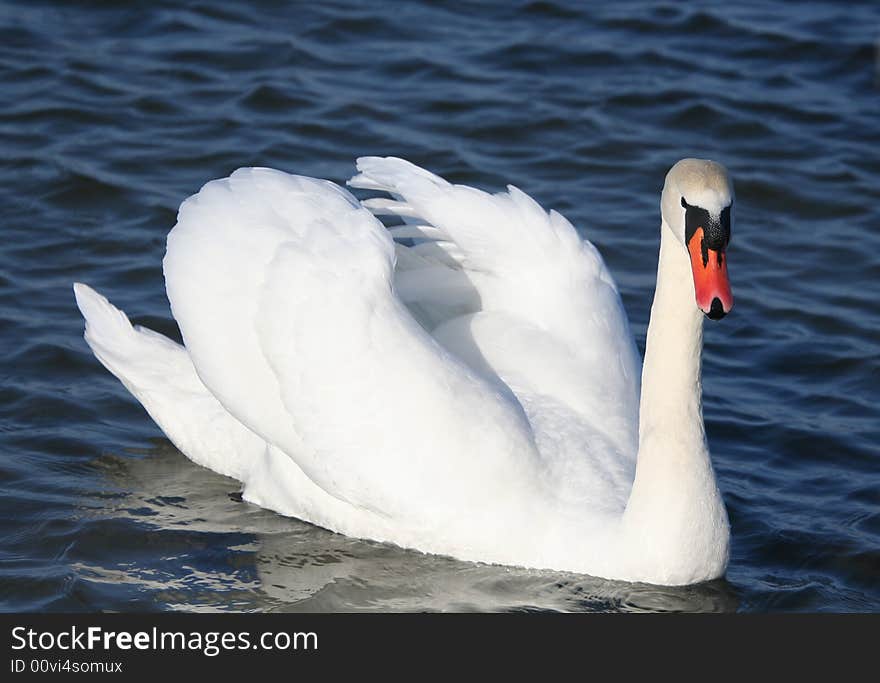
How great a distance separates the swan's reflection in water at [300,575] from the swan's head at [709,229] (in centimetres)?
142

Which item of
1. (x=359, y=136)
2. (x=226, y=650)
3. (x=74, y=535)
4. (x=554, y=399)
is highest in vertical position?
(x=359, y=136)

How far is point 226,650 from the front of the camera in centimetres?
626

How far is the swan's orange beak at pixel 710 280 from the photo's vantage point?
6.06 m

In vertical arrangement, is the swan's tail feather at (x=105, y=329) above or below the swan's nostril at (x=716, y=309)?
above

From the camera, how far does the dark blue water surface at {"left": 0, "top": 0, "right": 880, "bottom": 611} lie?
724 centimetres

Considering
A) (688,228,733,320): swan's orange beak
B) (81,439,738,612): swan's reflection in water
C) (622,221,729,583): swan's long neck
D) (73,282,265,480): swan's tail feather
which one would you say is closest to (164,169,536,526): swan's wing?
(81,439,738,612): swan's reflection in water

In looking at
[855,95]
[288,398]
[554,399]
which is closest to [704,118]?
[855,95]

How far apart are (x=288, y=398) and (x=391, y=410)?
45 cm

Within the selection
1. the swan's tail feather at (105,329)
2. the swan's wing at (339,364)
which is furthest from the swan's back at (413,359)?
the swan's tail feather at (105,329)

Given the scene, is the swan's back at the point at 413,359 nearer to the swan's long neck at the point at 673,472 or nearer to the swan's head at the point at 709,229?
the swan's long neck at the point at 673,472

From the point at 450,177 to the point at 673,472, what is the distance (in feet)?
15.3

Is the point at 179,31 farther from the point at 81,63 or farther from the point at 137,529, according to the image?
the point at 137,529

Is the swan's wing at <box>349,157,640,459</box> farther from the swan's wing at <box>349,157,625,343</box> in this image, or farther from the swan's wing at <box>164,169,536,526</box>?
the swan's wing at <box>164,169,536,526</box>

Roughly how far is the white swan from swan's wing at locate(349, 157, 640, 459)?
0.01 metres
